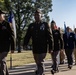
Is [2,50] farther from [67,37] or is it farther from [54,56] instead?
[67,37]

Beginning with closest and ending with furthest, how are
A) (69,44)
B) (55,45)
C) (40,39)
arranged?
(40,39) < (55,45) < (69,44)

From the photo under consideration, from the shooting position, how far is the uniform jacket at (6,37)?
9.20m

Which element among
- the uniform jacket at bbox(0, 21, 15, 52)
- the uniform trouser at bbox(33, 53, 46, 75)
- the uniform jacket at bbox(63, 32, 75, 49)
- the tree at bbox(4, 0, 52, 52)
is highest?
the tree at bbox(4, 0, 52, 52)

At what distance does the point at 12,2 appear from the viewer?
2506 inches

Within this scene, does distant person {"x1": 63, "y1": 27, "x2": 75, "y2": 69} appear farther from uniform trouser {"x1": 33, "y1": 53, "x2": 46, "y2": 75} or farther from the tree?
the tree

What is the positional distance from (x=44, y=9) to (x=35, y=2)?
105 inches

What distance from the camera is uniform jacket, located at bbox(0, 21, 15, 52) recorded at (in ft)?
30.2

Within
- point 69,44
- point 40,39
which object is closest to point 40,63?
point 40,39

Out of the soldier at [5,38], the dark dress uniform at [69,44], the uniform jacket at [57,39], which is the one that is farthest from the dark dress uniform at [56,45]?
the soldier at [5,38]

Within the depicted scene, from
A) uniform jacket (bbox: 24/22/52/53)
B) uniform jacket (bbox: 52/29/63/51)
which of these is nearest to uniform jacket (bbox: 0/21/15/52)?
uniform jacket (bbox: 24/22/52/53)

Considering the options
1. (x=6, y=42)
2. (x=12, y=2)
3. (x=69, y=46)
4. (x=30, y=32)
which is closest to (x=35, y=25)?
(x=30, y=32)

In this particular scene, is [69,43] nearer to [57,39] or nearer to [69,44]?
[69,44]

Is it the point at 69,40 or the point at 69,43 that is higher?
the point at 69,40

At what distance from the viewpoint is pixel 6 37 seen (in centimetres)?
926
